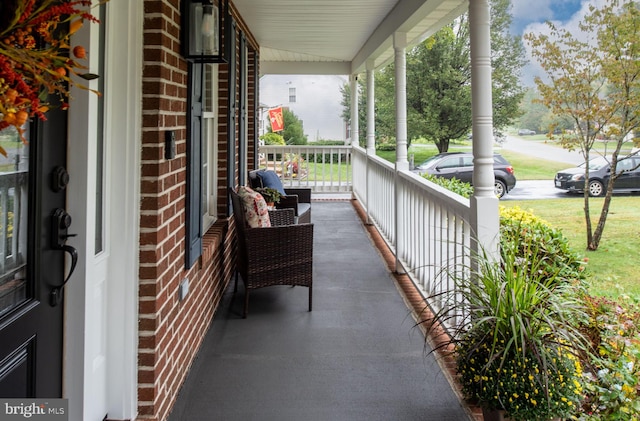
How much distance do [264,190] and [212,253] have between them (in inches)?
74.2

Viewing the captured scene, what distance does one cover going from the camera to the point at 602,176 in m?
3.16

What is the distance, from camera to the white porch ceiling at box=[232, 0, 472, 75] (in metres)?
4.31

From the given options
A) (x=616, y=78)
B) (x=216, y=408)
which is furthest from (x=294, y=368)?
(x=616, y=78)

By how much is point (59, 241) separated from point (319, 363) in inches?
68.1

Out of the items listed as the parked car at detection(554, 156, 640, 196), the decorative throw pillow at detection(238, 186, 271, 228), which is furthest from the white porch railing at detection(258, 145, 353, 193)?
the parked car at detection(554, 156, 640, 196)

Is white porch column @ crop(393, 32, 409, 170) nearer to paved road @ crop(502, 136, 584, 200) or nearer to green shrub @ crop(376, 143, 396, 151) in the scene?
paved road @ crop(502, 136, 584, 200)

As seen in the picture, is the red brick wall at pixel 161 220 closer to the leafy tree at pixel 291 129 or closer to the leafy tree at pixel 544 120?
the leafy tree at pixel 544 120

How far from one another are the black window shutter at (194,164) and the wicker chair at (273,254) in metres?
0.80

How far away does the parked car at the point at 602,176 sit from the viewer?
2949 mm

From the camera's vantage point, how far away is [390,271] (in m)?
4.89

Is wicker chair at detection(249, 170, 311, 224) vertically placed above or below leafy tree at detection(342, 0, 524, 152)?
below

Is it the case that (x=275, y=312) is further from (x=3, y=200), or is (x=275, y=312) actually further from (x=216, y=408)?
(x=3, y=200)

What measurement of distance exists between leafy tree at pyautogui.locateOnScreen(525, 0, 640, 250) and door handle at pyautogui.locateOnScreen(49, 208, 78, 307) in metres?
2.83

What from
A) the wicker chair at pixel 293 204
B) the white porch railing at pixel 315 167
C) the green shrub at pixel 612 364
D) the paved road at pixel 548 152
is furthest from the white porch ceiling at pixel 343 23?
the green shrub at pixel 612 364
